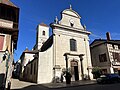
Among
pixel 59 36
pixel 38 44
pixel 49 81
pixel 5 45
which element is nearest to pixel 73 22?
pixel 59 36

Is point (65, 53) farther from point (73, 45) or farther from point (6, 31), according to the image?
point (6, 31)

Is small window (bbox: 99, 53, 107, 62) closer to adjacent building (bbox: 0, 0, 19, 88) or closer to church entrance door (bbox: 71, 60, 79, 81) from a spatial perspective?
church entrance door (bbox: 71, 60, 79, 81)

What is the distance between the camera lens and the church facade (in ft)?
51.3

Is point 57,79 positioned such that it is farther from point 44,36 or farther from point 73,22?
point 44,36

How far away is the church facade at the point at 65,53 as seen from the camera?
615 inches

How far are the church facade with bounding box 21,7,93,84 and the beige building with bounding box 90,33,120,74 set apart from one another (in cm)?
404

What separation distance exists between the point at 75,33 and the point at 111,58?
27.1ft

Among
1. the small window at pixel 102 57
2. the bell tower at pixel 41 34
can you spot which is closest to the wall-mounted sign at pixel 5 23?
the small window at pixel 102 57

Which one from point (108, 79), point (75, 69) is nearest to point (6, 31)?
point (75, 69)

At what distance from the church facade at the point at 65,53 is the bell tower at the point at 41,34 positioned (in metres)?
17.1

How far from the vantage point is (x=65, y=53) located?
690 inches

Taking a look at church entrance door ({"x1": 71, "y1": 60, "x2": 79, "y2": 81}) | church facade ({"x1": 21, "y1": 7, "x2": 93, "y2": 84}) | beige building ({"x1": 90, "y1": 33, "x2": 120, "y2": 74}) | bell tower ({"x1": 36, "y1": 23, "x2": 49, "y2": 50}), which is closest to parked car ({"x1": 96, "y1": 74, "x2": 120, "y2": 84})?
church facade ({"x1": 21, "y1": 7, "x2": 93, "y2": 84})

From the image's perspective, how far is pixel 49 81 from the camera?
1536 centimetres

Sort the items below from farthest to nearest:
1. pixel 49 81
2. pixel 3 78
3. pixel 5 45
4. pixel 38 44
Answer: pixel 38 44 < pixel 49 81 < pixel 5 45 < pixel 3 78
